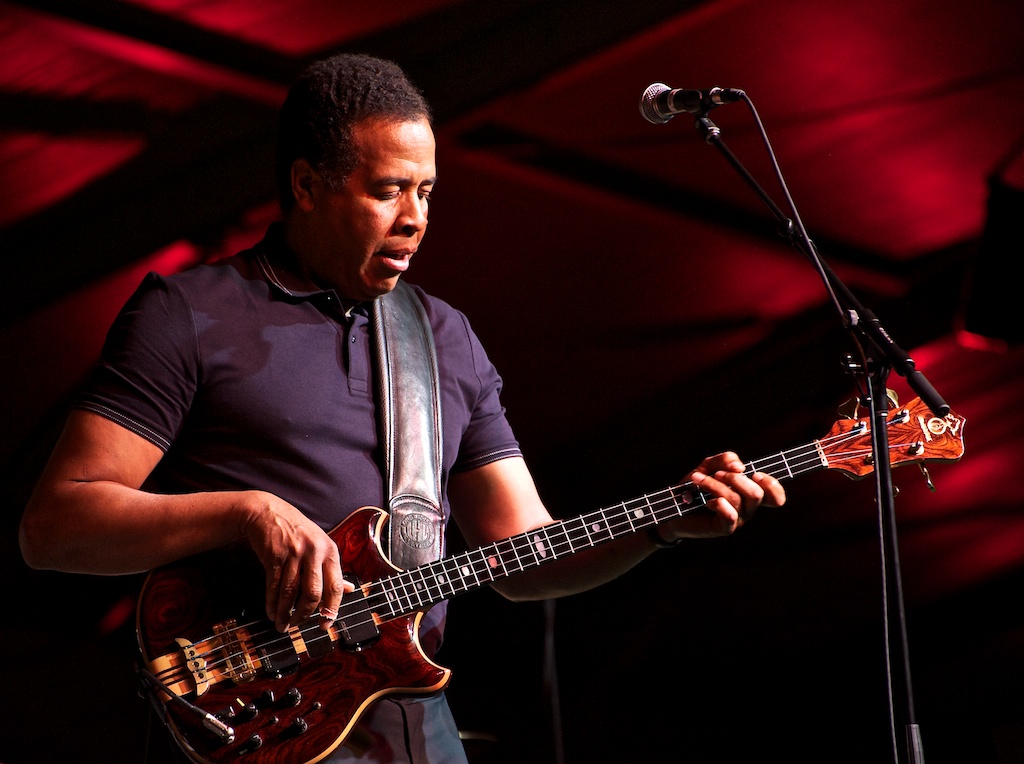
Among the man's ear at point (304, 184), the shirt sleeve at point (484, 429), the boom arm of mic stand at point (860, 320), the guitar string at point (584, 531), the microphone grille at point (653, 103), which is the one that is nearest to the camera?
the boom arm of mic stand at point (860, 320)

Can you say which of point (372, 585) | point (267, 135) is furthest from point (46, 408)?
point (372, 585)

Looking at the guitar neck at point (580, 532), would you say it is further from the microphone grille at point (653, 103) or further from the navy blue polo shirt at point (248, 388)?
the microphone grille at point (653, 103)

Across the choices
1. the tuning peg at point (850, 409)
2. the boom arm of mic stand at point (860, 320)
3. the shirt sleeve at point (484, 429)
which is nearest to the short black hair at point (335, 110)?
the shirt sleeve at point (484, 429)

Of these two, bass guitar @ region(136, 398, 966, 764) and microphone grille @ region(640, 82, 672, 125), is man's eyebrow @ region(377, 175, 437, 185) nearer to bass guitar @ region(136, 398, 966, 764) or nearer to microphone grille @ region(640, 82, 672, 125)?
microphone grille @ region(640, 82, 672, 125)

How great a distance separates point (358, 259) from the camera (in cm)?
229

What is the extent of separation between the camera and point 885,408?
1.83 meters

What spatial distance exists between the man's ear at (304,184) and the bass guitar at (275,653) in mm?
776

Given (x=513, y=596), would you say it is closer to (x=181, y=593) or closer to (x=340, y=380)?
(x=340, y=380)

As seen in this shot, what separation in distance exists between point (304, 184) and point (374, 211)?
0.70ft

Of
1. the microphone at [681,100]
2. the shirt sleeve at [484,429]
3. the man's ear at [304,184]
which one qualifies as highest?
the man's ear at [304,184]

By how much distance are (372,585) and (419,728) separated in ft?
1.04

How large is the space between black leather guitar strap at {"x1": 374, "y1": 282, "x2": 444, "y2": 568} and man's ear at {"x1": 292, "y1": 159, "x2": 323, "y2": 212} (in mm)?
294

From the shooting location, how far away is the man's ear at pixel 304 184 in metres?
2.34

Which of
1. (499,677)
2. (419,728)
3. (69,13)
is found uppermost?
(69,13)
